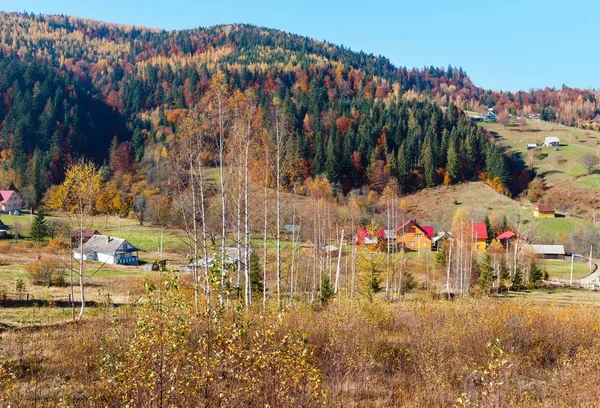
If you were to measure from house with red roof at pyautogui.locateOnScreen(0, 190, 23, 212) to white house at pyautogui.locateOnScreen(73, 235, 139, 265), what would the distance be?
41.6 meters

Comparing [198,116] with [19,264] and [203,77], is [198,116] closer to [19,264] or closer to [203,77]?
[19,264]

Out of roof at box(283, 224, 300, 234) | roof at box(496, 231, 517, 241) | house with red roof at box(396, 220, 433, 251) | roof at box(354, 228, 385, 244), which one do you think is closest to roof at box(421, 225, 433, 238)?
house with red roof at box(396, 220, 433, 251)

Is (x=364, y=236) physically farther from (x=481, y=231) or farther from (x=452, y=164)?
(x=452, y=164)

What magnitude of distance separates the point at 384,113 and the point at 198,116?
336 feet

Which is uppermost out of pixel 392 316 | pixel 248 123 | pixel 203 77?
pixel 203 77

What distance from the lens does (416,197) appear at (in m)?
92.2

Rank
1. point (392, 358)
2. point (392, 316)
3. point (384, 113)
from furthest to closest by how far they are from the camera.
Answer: point (384, 113) < point (392, 316) < point (392, 358)

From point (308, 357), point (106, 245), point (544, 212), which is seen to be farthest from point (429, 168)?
point (308, 357)

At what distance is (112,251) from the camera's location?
52.0 metres

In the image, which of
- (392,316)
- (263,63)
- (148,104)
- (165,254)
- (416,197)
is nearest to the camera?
(392,316)

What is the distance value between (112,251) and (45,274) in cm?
1713

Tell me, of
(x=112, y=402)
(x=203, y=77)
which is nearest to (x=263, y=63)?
(x=203, y=77)

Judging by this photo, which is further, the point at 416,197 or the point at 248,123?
the point at 416,197

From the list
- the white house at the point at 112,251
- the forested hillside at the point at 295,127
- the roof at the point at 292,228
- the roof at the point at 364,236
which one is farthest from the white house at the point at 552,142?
the white house at the point at 112,251
